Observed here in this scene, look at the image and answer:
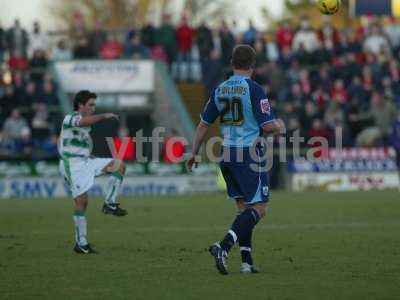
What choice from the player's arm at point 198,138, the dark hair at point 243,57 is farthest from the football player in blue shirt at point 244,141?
the player's arm at point 198,138

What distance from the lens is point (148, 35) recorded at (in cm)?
3206

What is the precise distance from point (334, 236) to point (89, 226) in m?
4.23

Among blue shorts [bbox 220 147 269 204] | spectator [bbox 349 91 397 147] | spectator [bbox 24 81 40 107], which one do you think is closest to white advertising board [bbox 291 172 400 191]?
spectator [bbox 349 91 397 147]

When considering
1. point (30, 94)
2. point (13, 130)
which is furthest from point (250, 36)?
point (13, 130)

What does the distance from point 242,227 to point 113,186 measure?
4018 millimetres

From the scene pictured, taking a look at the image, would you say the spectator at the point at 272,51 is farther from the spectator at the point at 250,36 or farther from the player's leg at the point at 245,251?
the player's leg at the point at 245,251

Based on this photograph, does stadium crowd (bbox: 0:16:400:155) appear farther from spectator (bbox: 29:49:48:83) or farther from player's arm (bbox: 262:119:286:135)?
player's arm (bbox: 262:119:286:135)

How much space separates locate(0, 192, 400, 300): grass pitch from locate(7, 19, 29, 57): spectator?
9.49 m

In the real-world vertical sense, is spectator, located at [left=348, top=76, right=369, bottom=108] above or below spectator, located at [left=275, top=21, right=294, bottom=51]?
below

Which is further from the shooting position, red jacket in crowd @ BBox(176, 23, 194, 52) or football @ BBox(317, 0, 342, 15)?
red jacket in crowd @ BBox(176, 23, 194, 52)

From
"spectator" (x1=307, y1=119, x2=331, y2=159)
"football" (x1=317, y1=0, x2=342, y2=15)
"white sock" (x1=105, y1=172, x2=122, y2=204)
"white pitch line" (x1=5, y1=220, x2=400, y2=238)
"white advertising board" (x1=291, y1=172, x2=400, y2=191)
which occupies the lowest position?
"white advertising board" (x1=291, y1=172, x2=400, y2=191)

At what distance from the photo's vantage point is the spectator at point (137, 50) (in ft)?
107

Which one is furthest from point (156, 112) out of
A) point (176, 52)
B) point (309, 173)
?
point (309, 173)

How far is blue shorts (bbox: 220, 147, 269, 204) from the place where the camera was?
11.0m
